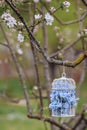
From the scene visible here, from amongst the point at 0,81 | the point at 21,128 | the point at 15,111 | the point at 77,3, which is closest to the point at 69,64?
the point at 77,3

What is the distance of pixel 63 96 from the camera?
350 centimetres

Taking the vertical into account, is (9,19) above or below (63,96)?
above

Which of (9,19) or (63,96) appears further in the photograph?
(63,96)

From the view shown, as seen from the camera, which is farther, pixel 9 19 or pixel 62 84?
pixel 62 84

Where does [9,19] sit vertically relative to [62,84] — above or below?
above

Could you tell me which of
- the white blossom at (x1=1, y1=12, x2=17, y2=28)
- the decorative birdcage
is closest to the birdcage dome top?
the decorative birdcage

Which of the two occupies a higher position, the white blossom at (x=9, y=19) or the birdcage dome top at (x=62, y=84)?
the white blossom at (x=9, y=19)

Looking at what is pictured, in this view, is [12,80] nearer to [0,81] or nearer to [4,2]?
[0,81]

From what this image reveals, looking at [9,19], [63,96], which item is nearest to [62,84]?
[63,96]

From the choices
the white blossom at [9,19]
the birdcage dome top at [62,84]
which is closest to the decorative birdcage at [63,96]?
the birdcage dome top at [62,84]

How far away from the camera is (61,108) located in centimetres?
359

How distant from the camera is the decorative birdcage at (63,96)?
3.52 m

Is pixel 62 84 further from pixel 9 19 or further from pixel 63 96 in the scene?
pixel 9 19

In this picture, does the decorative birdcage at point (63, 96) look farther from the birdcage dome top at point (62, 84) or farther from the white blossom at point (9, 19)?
the white blossom at point (9, 19)
